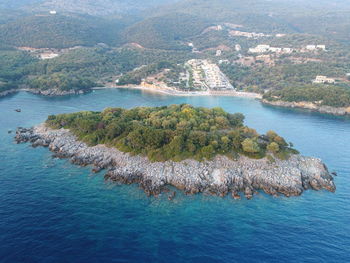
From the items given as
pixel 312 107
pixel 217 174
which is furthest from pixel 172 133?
pixel 312 107

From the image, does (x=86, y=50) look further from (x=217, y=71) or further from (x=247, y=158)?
(x=247, y=158)

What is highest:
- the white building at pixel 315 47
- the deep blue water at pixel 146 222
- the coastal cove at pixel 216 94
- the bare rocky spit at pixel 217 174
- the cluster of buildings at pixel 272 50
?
the white building at pixel 315 47

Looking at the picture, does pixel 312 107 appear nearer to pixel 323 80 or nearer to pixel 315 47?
pixel 323 80

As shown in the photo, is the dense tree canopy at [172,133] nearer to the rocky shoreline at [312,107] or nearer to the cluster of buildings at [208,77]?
the rocky shoreline at [312,107]

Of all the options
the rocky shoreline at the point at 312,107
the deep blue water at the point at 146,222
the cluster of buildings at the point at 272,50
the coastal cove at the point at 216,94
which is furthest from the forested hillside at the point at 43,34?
the deep blue water at the point at 146,222

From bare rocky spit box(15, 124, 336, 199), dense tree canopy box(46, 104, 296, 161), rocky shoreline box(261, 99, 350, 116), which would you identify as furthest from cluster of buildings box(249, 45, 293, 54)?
bare rocky spit box(15, 124, 336, 199)

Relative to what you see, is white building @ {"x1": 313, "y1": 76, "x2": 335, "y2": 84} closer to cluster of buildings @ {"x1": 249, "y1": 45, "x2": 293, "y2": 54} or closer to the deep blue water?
cluster of buildings @ {"x1": 249, "y1": 45, "x2": 293, "y2": 54}
